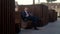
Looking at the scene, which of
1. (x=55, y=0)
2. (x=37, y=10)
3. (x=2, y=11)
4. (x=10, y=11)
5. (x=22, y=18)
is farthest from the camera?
(x=55, y=0)

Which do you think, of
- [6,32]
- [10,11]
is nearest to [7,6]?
[10,11]

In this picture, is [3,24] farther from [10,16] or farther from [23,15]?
[23,15]

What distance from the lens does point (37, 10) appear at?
48.4ft

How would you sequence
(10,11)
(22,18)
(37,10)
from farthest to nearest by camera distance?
(37,10) → (22,18) → (10,11)

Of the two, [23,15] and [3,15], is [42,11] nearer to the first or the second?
[23,15]

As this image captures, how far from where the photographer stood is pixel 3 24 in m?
5.03

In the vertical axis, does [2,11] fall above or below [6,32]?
above

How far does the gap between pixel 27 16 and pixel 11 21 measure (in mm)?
7069

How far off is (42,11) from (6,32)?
10.0 m

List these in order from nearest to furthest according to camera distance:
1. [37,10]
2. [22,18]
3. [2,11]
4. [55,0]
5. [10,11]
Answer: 1. [2,11]
2. [10,11]
3. [22,18]
4. [37,10]
5. [55,0]

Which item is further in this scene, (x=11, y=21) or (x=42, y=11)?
(x=42, y=11)

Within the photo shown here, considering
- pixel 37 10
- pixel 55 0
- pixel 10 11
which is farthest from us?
pixel 55 0

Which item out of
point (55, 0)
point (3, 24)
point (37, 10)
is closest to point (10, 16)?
point (3, 24)

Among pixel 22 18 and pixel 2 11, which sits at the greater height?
pixel 2 11
